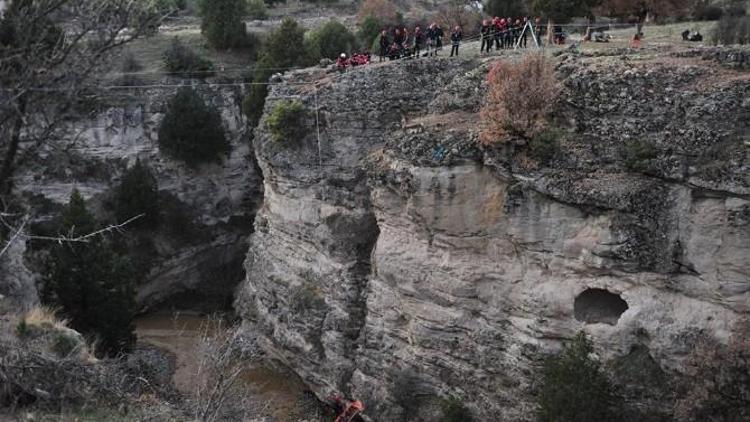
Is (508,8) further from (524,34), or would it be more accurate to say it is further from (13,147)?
(13,147)

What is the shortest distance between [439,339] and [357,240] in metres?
4.85

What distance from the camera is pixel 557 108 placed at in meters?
17.0

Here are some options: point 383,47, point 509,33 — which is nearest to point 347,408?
point 383,47

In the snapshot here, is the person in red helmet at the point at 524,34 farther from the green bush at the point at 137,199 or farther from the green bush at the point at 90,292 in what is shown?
the green bush at the point at 137,199

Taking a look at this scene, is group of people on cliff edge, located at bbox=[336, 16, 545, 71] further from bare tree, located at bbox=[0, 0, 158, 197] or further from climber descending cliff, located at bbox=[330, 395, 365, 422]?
bare tree, located at bbox=[0, 0, 158, 197]

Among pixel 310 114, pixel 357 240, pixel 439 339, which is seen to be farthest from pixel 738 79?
pixel 310 114

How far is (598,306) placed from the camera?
16.3m

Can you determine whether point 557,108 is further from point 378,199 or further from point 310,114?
point 310,114

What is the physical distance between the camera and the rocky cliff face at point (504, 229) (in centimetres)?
1472

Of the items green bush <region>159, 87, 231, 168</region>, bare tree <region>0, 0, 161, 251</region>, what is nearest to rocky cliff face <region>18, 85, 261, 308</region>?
green bush <region>159, 87, 231, 168</region>

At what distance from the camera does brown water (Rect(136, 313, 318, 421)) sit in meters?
23.4

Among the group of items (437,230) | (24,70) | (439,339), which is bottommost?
(439,339)

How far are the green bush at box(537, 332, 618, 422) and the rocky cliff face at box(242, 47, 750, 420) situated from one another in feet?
3.31

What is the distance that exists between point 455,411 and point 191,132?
66.6 feet
